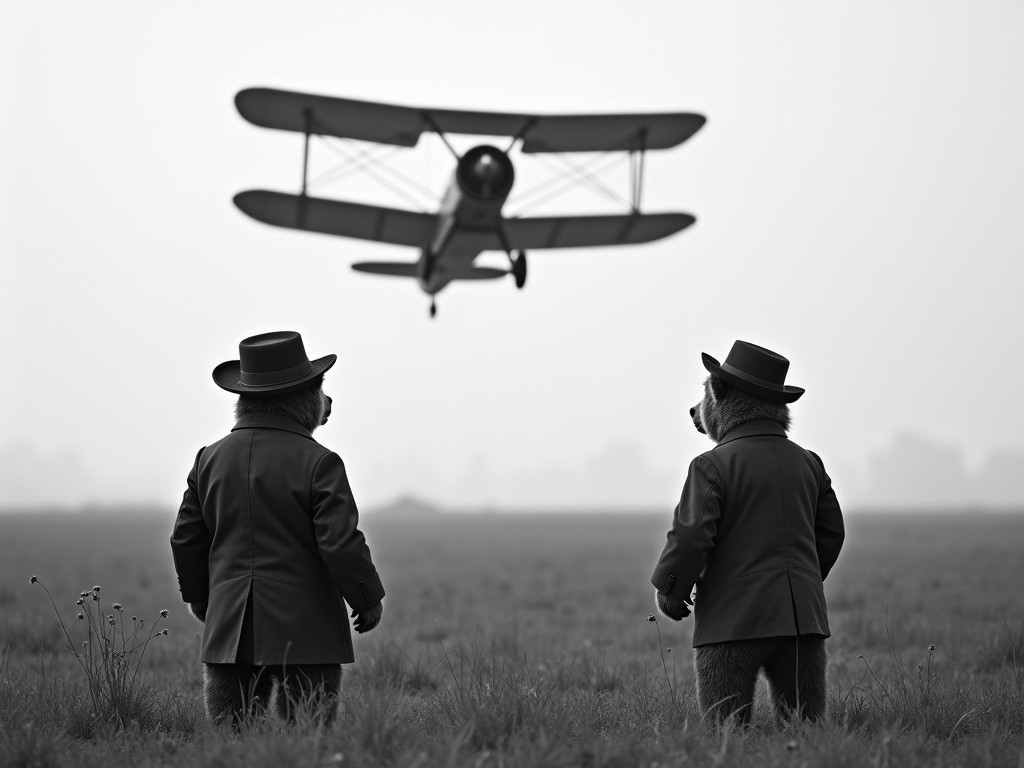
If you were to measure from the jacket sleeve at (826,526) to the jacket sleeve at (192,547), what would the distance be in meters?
3.08

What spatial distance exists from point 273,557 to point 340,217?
48.0ft

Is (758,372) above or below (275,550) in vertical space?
above

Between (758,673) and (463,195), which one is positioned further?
(463,195)

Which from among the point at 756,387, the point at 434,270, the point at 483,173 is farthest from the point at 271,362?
the point at 434,270

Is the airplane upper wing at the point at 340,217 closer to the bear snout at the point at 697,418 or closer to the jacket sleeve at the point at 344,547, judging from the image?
the bear snout at the point at 697,418

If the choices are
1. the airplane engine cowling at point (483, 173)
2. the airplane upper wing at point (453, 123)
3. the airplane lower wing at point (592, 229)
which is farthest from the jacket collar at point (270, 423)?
the airplane lower wing at point (592, 229)

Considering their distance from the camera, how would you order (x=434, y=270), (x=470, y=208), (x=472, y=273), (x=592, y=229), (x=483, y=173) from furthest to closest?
(x=592, y=229), (x=472, y=273), (x=434, y=270), (x=470, y=208), (x=483, y=173)

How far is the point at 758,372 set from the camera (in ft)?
15.6

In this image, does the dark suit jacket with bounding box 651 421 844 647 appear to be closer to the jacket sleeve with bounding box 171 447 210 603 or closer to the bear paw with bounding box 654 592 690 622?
the bear paw with bounding box 654 592 690 622

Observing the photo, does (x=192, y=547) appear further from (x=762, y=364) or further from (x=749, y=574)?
(x=762, y=364)

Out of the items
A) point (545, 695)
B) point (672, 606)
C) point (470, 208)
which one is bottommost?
point (545, 695)

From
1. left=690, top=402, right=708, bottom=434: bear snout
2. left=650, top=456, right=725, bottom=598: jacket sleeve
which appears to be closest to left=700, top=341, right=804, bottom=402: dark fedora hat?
left=690, top=402, right=708, bottom=434: bear snout

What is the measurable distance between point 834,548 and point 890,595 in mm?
10852

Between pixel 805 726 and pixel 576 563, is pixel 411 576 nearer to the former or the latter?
pixel 576 563
